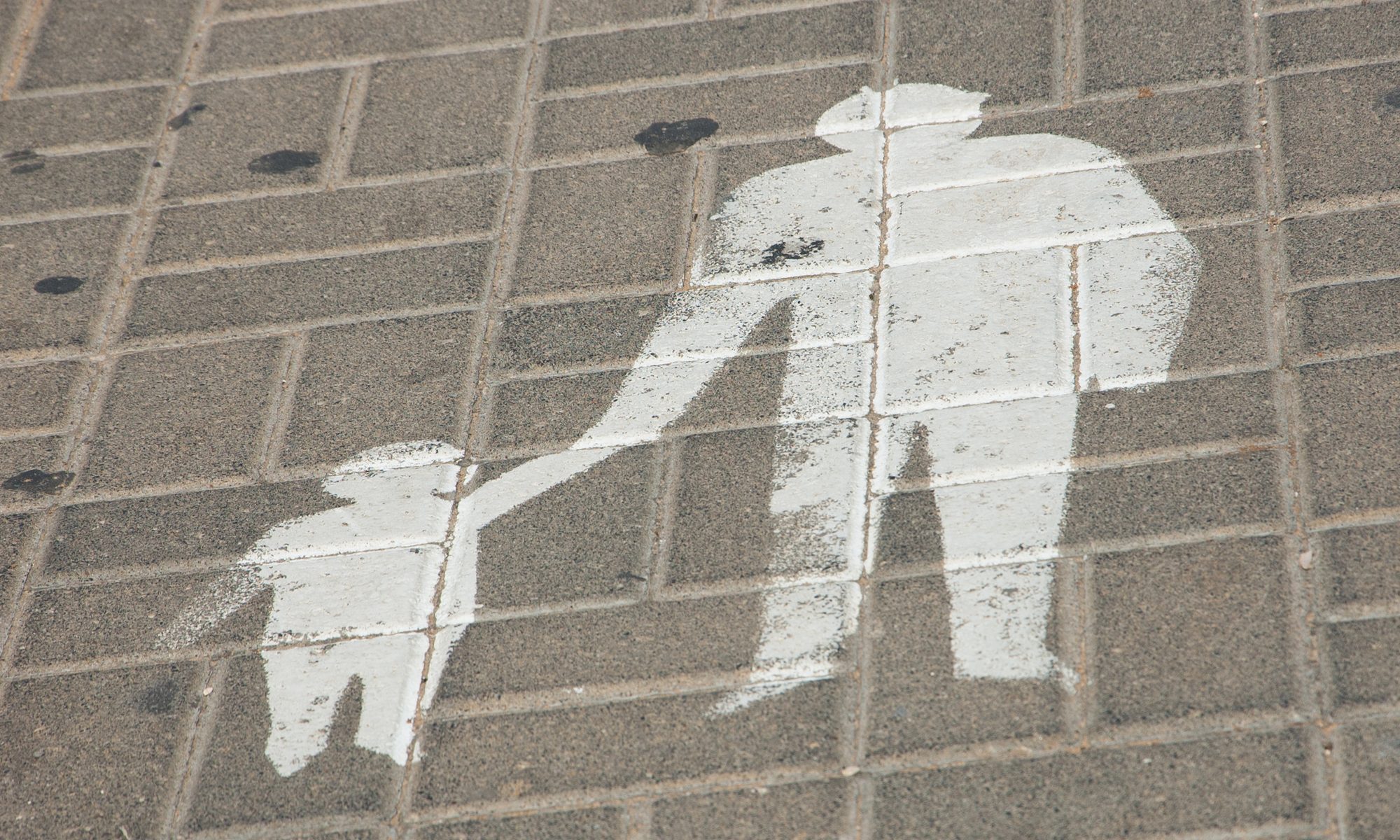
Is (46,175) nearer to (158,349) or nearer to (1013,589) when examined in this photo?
(158,349)

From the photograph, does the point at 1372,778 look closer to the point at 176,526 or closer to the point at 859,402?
the point at 859,402

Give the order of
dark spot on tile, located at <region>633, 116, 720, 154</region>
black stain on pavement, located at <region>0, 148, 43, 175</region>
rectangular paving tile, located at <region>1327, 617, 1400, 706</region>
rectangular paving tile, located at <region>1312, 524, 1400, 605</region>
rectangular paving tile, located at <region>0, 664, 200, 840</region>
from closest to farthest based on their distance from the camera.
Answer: rectangular paving tile, located at <region>1327, 617, 1400, 706</region> → rectangular paving tile, located at <region>1312, 524, 1400, 605</region> → rectangular paving tile, located at <region>0, 664, 200, 840</region> → dark spot on tile, located at <region>633, 116, 720, 154</region> → black stain on pavement, located at <region>0, 148, 43, 175</region>

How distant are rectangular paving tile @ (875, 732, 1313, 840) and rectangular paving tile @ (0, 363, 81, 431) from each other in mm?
2137

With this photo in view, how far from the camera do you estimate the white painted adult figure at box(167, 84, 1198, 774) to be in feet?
7.92

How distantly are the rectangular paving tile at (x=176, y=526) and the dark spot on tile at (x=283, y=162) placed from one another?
1.05 metres

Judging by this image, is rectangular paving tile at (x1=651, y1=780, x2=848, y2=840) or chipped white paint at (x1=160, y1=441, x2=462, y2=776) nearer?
rectangular paving tile at (x1=651, y1=780, x2=848, y2=840)

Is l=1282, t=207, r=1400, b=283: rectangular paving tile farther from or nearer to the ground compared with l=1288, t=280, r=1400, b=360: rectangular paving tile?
farther from the ground

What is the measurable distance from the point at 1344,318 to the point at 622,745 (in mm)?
1715

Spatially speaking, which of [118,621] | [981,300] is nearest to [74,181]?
[118,621]

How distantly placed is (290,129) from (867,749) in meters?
2.38

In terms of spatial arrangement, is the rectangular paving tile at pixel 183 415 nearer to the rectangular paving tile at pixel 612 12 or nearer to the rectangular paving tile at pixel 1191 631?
the rectangular paving tile at pixel 612 12

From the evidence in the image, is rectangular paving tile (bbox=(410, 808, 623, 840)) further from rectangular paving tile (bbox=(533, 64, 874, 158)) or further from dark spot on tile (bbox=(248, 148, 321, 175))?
dark spot on tile (bbox=(248, 148, 321, 175))

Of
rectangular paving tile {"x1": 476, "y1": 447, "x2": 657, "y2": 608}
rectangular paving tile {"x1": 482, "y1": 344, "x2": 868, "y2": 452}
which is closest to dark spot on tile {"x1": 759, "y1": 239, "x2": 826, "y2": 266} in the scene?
rectangular paving tile {"x1": 482, "y1": 344, "x2": 868, "y2": 452}

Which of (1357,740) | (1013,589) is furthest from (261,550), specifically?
(1357,740)
